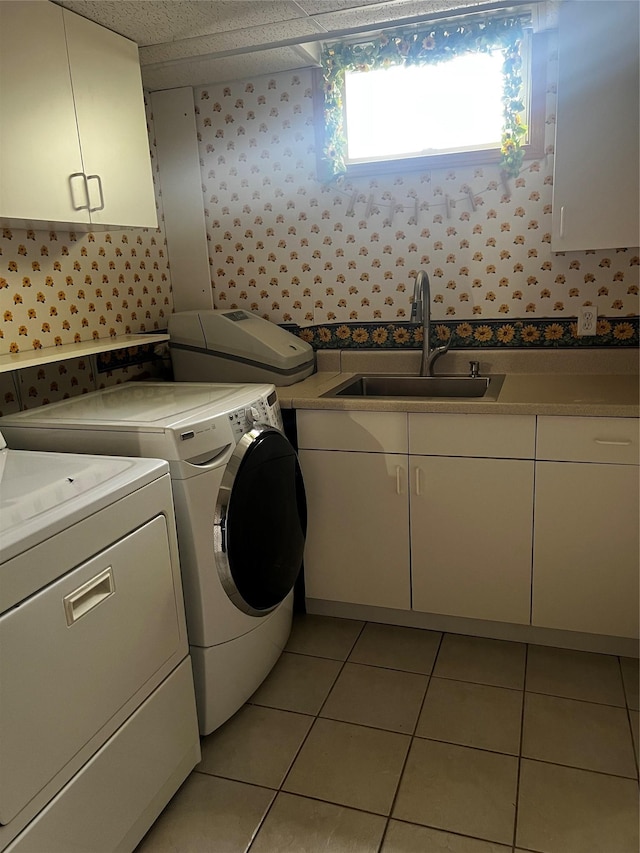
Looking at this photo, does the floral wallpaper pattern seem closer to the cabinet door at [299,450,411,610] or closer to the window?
the window

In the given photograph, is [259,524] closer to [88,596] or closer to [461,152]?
[88,596]

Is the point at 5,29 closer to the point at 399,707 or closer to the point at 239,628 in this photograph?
the point at 239,628

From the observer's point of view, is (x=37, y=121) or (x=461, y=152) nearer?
(x=37, y=121)

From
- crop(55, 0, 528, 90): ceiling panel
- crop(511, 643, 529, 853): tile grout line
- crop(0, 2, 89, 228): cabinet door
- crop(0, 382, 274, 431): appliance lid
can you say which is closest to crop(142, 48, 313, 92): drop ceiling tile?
crop(55, 0, 528, 90): ceiling panel

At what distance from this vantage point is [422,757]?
69.6 inches

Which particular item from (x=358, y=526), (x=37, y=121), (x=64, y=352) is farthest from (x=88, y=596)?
(x=37, y=121)

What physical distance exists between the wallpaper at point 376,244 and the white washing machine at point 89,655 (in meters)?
1.43

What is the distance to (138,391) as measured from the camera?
7.44ft

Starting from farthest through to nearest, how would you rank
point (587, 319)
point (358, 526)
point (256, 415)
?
point (587, 319) < point (358, 526) < point (256, 415)

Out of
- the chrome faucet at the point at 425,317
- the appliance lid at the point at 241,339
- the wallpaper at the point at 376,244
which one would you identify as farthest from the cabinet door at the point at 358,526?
the wallpaper at the point at 376,244

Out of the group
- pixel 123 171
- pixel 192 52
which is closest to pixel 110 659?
pixel 123 171

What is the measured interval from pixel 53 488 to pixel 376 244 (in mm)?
1732

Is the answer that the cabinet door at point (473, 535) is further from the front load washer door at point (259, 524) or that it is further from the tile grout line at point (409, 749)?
the front load washer door at point (259, 524)

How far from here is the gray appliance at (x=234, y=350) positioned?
8.07 ft
